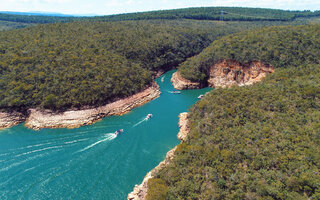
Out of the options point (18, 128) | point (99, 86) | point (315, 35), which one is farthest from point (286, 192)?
point (315, 35)

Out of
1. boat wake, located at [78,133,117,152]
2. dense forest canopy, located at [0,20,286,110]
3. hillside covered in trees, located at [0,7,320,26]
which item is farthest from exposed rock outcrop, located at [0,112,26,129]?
hillside covered in trees, located at [0,7,320,26]

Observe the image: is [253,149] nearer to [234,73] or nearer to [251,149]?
[251,149]

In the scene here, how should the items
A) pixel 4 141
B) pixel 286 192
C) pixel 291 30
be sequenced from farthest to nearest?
pixel 291 30
pixel 4 141
pixel 286 192

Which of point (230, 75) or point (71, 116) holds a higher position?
point (230, 75)

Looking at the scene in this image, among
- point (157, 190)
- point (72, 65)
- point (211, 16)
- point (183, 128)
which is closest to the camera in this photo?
point (157, 190)

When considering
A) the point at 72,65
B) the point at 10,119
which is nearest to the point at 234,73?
the point at 72,65

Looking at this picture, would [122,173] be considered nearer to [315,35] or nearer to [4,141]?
[4,141]

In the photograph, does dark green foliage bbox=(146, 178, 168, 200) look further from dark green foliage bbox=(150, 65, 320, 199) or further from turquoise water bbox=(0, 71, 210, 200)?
turquoise water bbox=(0, 71, 210, 200)

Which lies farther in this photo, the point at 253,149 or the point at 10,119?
the point at 10,119
